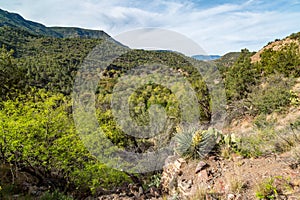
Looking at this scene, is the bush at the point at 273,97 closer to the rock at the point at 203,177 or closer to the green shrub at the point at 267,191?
the rock at the point at 203,177

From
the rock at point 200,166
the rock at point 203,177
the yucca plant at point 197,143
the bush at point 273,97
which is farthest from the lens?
the bush at point 273,97

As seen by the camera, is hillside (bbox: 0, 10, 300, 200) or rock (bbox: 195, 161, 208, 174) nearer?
hillside (bbox: 0, 10, 300, 200)

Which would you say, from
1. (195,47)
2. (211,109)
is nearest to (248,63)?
(211,109)

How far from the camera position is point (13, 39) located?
151 ft

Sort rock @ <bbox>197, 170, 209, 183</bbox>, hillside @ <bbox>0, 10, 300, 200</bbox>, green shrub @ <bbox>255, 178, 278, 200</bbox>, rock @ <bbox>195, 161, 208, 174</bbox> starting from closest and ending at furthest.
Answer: green shrub @ <bbox>255, 178, 278, 200</bbox> → hillside @ <bbox>0, 10, 300, 200</bbox> → rock @ <bbox>197, 170, 209, 183</bbox> → rock @ <bbox>195, 161, 208, 174</bbox>

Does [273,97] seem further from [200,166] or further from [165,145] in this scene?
[200,166]

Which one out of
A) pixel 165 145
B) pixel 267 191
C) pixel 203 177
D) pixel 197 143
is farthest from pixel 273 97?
pixel 267 191

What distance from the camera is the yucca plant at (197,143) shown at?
5375 mm

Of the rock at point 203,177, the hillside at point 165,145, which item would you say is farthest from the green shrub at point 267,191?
the rock at point 203,177

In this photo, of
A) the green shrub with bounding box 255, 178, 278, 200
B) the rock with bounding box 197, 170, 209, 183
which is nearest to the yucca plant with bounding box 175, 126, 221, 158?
the rock with bounding box 197, 170, 209, 183

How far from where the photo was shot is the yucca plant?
212 inches

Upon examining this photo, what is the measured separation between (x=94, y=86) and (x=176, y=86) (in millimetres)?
12690

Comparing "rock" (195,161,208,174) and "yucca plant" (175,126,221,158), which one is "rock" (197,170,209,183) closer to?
"rock" (195,161,208,174)

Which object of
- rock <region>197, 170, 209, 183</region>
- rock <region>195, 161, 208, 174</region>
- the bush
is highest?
the bush
